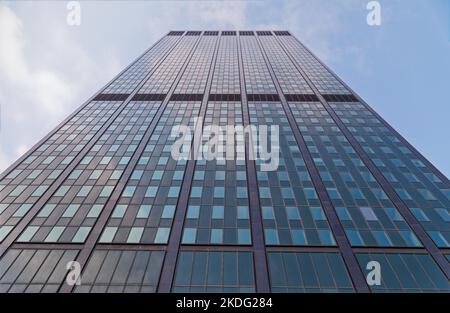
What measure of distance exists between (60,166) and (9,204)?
8399 mm

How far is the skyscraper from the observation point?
2686cm

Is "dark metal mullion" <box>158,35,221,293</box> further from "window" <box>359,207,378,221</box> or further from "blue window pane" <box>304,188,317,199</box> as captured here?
"window" <box>359,207,378,221</box>

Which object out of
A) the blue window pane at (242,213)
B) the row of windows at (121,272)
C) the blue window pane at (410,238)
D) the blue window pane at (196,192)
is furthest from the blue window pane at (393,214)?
the row of windows at (121,272)

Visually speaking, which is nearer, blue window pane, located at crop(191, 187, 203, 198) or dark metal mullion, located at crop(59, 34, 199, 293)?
dark metal mullion, located at crop(59, 34, 199, 293)

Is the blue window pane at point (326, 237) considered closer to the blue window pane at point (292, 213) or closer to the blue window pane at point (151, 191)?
the blue window pane at point (292, 213)

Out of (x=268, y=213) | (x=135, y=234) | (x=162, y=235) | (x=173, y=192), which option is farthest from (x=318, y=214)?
(x=135, y=234)

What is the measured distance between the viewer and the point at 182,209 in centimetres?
3434

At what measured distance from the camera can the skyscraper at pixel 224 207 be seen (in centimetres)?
2686

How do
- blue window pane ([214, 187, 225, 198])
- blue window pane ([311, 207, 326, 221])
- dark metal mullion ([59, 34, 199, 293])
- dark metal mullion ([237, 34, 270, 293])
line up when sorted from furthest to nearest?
1. blue window pane ([214, 187, 225, 198])
2. blue window pane ([311, 207, 326, 221])
3. dark metal mullion ([59, 34, 199, 293])
4. dark metal mullion ([237, 34, 270, 293])

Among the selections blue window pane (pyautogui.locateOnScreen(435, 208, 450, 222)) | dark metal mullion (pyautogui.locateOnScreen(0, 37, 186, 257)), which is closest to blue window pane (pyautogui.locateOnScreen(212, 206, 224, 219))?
dark metal mullion (pyautogui.locateOnScreen(0, 37, 186, 257))

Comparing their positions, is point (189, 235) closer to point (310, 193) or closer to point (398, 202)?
point (310, 193)

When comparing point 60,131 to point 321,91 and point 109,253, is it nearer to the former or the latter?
point 109,253
